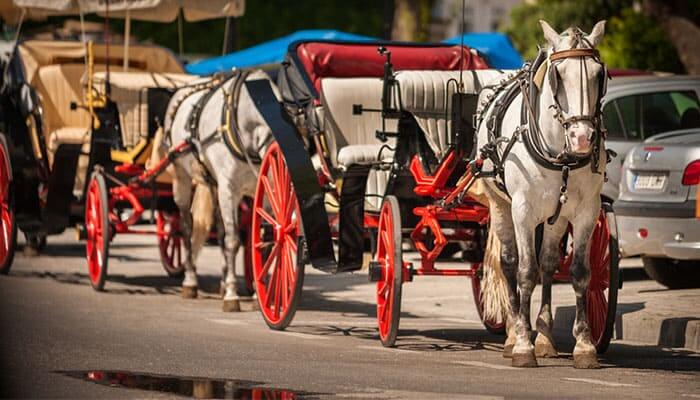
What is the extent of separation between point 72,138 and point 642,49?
13220mm

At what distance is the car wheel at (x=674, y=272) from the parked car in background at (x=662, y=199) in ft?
1.40

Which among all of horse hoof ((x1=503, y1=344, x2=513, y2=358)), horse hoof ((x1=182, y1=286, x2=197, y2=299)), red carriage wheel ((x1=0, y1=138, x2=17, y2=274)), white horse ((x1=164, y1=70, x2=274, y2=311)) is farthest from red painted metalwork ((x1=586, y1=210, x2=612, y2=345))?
red carriage wheel ((x1=0, y1=138, x2=17, y2=274))

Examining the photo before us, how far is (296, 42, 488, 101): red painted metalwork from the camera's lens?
45.8 ft

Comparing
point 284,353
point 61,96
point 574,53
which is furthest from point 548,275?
point 61,96

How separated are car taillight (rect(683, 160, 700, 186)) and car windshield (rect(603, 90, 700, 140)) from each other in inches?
84.6

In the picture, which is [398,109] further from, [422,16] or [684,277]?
[422,16]

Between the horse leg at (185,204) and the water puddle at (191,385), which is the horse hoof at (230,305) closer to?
the horse leg at (185,204)

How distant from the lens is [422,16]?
31297mm

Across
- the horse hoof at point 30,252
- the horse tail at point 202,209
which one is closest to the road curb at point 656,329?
the horse tail at point 202,209

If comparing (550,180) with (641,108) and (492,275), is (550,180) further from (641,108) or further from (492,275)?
(641,108)

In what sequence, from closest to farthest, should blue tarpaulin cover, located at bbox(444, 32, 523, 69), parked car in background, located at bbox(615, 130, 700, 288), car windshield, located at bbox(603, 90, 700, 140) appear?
parked car in background, located at bbox(615, 130, 700, 288), car windshield, located at bbox(603, 90, 700, 140), blue tarpaulin cover, located at bbox(444, 32, 523, 69)

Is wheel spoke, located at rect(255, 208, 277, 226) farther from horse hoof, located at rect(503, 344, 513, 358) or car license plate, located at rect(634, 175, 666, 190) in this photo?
car license plate, located at rect(634, 175, 666, 190)

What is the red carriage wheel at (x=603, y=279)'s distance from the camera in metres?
10.9

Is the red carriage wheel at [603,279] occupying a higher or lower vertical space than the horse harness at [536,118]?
lower
